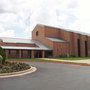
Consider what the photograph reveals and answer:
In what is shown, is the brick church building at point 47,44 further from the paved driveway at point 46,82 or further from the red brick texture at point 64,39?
the paved driveway at point 46,82

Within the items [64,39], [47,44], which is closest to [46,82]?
[47,44]

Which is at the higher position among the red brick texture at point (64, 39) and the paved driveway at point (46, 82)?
the red brick texture at point (64, 39)

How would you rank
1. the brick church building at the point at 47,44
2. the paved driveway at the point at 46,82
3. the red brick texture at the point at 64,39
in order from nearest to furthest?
the paved driveway at the point at 46,82
the brick church building at the point at 47,44
the red brick texture at the point at 64,39

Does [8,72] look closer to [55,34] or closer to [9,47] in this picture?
[9,47]

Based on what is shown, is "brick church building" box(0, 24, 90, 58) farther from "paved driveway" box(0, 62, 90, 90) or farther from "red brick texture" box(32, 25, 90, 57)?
"paved driveway" box(0, 62, 90, 90)

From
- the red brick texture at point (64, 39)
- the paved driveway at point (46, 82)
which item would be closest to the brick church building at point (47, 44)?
the red brick texture at point (64, 39)

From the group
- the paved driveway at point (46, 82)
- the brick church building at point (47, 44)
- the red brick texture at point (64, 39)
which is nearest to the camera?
the paved driveway at point (46, 82)

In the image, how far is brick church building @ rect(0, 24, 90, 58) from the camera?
2329 inches

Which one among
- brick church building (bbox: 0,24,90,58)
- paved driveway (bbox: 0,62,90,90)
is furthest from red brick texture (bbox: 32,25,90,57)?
paved driveway (bbox: 0,62,90,90)

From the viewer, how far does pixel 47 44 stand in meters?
64.0

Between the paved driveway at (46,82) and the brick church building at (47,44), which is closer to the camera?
the paved driveway at (46,82)

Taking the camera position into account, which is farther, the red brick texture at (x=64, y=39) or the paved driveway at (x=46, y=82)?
the red brick texture at (x=64, y=39)

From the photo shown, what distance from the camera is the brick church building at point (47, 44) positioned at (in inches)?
2329

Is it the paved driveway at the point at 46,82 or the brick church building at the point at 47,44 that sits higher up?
the brick church building at the point at 47,44
